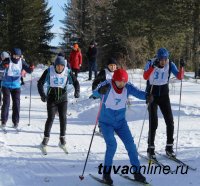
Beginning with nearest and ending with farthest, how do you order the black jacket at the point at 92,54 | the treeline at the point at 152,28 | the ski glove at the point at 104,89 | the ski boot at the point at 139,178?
the ski boot at the point at 139,178 → the ski glove at the point at 104,89 → the black jacket at the point at 92,54 → the treeline at the point at 152,28

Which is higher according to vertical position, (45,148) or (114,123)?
(114,123)

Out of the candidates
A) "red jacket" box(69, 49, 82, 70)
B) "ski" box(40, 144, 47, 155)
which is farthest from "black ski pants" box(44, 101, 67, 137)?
"red jacket" box(69, 49, 82, 70)

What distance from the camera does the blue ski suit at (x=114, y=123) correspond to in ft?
21.3

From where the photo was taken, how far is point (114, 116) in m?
6.58

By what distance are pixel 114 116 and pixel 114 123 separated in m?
0.11

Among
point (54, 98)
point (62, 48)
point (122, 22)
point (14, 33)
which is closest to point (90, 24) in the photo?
point (62, 48)

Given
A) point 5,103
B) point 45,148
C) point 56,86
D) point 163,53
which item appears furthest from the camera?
point 5,103

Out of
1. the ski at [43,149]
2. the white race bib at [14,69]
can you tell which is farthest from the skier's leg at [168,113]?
the white race bib at [14,69]

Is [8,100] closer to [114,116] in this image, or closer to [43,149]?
[43,149]

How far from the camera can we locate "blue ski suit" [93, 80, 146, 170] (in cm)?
650

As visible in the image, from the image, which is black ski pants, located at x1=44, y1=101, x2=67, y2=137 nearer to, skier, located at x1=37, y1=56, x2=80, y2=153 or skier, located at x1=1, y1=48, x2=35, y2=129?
skier, located at x1=37, y1=56, x2=80, y2=153

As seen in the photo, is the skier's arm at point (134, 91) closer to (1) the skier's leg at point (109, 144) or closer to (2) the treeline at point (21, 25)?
(1) the skier's leg at point (109, 144)

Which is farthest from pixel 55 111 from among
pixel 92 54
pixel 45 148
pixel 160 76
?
pixel 92 54

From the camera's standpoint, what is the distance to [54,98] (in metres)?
8.52
